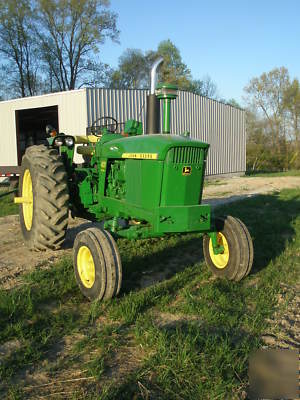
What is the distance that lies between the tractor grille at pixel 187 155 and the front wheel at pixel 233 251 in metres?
0.87

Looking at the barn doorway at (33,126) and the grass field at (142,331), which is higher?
the barn doorway at (33,126)

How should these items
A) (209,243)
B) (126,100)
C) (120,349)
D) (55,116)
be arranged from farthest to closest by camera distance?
(55,116) < (126,100) < (209,243) < (120,349)

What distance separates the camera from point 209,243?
4.78 metres

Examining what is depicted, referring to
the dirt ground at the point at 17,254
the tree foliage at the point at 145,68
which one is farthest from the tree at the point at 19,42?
the dirt ground at the point at 17,254

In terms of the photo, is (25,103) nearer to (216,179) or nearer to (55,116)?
(55,116)

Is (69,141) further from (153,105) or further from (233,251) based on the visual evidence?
(233,251)

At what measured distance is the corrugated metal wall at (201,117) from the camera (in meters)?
13.4

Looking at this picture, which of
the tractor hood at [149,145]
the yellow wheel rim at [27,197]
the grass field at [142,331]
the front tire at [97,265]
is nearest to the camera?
the grass field at [142,331]

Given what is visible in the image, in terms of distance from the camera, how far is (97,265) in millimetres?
3719

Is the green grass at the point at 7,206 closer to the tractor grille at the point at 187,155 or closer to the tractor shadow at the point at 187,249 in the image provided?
the tractor shadow at the point at 187,249

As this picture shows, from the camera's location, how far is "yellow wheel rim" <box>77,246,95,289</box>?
3932mm

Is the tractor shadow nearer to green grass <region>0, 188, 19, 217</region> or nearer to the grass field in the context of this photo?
the grass field

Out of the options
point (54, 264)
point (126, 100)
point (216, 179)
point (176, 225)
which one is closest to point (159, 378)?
point (176, 225)

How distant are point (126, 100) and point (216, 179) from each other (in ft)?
22.4
